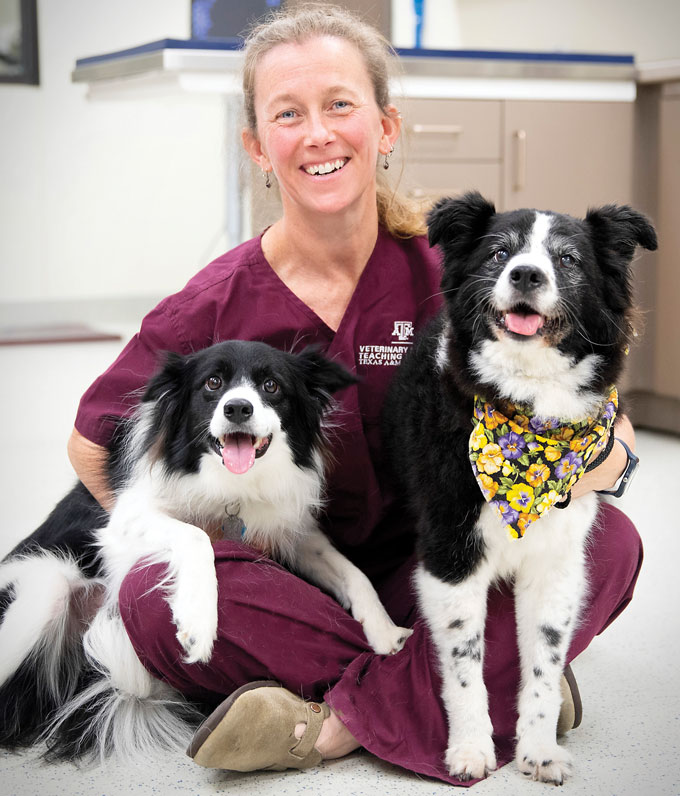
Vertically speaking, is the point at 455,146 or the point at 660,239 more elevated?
the point at 455,146

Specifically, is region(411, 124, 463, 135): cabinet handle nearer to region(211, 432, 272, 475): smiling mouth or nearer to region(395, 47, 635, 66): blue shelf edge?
region(395, 47, 635, 66): blue shelf edge

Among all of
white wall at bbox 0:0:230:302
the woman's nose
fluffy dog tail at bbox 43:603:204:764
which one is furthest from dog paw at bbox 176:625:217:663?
white wall at bbox 0:0:230:302

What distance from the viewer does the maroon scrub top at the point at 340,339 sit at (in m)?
2.02

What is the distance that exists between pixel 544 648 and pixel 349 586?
0.42 meters

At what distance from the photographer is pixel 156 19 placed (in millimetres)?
6844

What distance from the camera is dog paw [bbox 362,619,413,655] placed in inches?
70.9

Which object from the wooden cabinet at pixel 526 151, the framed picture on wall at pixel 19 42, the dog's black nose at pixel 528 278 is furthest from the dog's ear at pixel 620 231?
the framed picture on wall at pixel 19 42

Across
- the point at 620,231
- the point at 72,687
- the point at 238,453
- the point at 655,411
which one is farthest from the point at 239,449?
the point at 655,411

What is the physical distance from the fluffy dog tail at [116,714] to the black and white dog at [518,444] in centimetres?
54

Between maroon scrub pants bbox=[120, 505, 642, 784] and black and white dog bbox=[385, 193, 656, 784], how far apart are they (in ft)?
0.18

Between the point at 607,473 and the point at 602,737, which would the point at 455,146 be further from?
the point at 602,737

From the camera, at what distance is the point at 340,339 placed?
204cm

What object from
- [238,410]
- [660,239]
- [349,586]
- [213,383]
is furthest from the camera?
[660,239]

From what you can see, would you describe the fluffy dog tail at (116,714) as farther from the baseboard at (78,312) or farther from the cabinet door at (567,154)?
the baseboard at (78,312)
